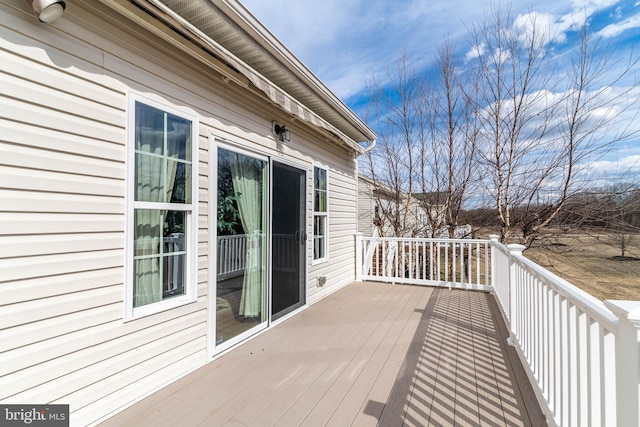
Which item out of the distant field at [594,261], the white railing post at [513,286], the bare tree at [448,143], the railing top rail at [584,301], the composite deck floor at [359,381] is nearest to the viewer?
the railing top rail at [584,301]

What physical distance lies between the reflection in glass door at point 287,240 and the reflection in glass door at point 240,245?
8.5 inches

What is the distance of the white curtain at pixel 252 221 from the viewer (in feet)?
10.4

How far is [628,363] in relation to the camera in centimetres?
95

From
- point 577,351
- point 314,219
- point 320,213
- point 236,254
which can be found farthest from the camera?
point 320,213

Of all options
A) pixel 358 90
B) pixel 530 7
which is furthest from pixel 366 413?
pixel 358 90

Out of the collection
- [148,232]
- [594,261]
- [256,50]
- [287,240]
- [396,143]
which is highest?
[396,143]

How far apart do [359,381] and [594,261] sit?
7.24 metres

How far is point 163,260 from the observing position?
7.67 feet

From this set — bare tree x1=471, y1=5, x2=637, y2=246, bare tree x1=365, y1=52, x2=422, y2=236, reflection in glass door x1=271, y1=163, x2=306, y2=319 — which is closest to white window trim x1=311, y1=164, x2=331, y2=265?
reflection in glass door x1=271, y1=163, x2=306, y2=319

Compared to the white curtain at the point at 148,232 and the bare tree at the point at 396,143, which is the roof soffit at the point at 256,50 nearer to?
the white curtain at the point at 148,232

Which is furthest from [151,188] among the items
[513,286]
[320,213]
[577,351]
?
[513,286]

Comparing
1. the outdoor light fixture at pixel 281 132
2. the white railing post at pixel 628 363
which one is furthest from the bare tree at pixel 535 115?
the white railing post at pixel 628 363

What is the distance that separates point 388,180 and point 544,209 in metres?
3.42

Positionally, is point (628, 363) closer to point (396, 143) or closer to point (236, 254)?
point (236, 254)
